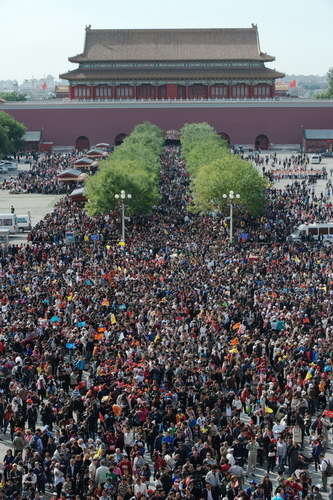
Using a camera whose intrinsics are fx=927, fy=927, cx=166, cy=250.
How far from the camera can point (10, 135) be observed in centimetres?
7550

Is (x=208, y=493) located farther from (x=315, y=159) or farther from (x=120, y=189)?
(x=315, y=159)

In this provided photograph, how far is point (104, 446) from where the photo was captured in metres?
16.0

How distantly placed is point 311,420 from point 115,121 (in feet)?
228

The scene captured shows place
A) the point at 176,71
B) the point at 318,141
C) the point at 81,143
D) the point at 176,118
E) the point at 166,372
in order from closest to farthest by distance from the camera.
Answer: the point at 166,372
the point at 318,141
the point at 176,118
the point at 81,143
the point at 176,71

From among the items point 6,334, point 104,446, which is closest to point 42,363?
point 6,334

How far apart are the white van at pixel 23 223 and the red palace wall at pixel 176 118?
4311 cm

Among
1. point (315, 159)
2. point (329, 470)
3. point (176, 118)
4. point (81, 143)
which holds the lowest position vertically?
point (329, 470)

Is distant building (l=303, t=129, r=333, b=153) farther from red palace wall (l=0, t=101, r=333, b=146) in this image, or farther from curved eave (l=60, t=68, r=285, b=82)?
curved eave (l=60, t=68, r=285, b=82)

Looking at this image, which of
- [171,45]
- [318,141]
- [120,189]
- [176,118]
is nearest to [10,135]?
[176,118]

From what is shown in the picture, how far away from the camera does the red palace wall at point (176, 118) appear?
8538cm

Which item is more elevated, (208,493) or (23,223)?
(23,223)

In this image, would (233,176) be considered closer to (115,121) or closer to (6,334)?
(6,334)

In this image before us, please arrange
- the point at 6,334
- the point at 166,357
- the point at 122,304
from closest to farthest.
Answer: the point at 166,357 < the point at 6,334 < the point at 122,304

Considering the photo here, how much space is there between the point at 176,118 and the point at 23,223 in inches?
1749
